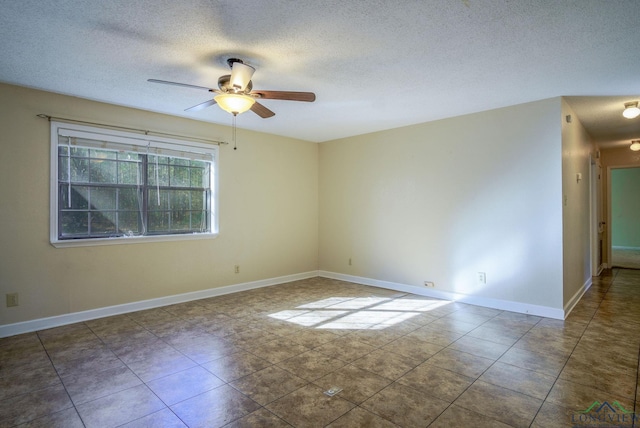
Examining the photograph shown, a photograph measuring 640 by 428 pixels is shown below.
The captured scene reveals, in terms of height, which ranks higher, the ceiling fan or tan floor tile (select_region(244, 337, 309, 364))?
the ceiling fan

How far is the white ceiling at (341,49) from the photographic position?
2.15m

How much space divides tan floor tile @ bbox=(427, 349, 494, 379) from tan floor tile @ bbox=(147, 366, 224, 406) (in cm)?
178

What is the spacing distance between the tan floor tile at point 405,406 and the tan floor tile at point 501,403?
0.61 feet

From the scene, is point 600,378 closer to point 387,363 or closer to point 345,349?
point 387,363

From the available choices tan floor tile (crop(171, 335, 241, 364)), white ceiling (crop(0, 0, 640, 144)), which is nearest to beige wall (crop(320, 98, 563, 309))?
white ceiling (crop(0, 0, 640, 144))

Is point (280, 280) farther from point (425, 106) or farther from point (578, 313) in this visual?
point (578, 313)

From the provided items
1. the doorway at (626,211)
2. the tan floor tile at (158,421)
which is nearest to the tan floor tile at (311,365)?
the tan floor tile at (158,421)

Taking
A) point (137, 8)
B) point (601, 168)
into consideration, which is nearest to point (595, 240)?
point (601, 168)

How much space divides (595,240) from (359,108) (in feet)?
17.4

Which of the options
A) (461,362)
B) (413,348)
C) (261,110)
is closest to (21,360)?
(261,110)

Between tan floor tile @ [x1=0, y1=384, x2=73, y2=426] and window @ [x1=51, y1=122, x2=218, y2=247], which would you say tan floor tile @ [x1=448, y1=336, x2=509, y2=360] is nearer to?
tan floor tile @ [x1=0, y1=384, x2=73, y2=426]

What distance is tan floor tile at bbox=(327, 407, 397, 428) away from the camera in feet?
6.48

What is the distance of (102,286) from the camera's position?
13.1ft

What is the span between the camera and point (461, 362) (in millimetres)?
2779
